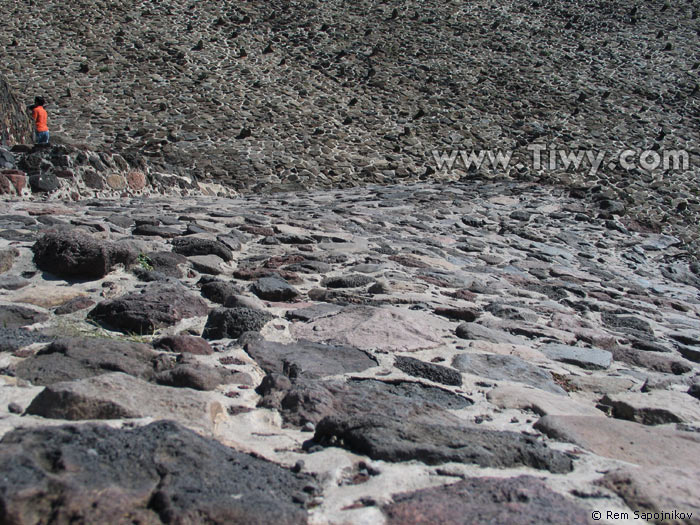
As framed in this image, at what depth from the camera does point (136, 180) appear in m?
6.41

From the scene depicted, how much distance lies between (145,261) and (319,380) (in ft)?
5.23

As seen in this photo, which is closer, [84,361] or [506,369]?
[84,361]

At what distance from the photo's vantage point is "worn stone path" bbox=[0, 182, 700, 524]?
1396 mm

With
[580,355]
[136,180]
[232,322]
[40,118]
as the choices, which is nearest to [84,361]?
[232,322]

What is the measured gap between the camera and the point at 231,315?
263 centimetres

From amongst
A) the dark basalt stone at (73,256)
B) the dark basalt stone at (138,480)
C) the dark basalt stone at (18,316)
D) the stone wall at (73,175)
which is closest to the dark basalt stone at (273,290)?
the dark basalt stone at (73,256)

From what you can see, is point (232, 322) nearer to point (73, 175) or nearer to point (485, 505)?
point (485, 505)

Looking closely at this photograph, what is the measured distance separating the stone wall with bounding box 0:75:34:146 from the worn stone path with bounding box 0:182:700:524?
276cm

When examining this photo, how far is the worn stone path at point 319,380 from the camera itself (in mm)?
1396

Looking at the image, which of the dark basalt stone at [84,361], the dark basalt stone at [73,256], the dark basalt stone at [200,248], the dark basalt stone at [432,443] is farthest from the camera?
the dark basalt stone at [200,248]

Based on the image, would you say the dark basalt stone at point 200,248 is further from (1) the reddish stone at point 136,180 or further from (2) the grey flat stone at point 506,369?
(1) the reddish stone at point 136,180

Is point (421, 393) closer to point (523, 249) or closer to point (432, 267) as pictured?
point (432, 267)

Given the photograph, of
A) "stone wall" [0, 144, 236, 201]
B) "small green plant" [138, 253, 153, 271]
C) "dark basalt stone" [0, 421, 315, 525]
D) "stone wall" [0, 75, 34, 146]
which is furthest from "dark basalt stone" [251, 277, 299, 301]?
"stone wall" [0, 75, 34, 146]

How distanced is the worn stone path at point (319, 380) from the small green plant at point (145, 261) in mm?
24
